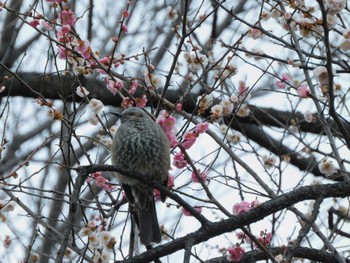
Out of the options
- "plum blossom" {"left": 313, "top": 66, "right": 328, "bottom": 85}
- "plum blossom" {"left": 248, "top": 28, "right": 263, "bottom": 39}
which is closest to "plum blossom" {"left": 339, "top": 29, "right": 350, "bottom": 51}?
"plum blossom" {"left": 313, "top": 66, "right": 328, "bottom": 85}

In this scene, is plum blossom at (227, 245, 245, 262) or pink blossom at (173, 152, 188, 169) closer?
plum blossom at (227, 245, 245, 262)

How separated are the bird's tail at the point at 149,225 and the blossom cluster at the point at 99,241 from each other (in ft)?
1.19

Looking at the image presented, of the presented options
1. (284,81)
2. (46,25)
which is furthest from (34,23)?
(284,81)

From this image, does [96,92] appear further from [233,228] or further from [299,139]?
[233,228]

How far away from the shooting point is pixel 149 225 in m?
3.65

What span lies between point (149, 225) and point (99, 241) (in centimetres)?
60

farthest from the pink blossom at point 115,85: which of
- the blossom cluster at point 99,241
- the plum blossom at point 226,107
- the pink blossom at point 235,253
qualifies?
the pink blossom at point 235,253

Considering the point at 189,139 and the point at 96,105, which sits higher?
the point at 96,105

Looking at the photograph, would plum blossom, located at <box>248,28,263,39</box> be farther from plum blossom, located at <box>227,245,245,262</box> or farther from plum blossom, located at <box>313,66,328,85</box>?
plum blossom, located at <box>227,245,245,262</box>

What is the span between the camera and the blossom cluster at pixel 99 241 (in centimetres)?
297

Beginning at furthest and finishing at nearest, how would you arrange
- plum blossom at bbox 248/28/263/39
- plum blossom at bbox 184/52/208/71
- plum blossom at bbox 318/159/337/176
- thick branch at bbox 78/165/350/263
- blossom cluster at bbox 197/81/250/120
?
plum blossom at bbox 184/52/208/71
plum blossom at bbox 248/28/263/39
blossom cluster at bbox 197/81/250/120
plum blossom at bbox 318/159/337/176
thick branch at bbox 78/165/350/263

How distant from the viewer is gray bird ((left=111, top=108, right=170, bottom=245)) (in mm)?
3750

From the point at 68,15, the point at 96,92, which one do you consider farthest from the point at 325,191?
the point at 96,92

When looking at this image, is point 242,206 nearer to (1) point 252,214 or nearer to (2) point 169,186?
(1) point 252,214
